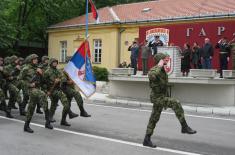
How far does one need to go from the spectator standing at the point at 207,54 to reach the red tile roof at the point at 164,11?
6800 millimetres

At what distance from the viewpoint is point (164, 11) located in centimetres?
3017

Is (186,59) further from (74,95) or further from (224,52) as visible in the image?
(74,95)

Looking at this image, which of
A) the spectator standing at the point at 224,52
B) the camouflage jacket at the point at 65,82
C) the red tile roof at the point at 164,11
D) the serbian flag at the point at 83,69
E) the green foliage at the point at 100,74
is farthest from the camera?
the green foliage at the point at 100,74

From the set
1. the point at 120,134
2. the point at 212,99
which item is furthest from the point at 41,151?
the point at 212,99

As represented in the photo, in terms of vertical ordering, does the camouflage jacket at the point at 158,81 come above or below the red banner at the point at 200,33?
below

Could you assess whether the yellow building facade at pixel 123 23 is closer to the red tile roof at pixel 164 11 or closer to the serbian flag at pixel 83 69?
the red tile roof at pixel 164 11

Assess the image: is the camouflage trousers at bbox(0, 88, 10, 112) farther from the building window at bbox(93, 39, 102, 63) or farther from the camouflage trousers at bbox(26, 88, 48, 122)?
the building window at bbox(93, 39, 102, 63)

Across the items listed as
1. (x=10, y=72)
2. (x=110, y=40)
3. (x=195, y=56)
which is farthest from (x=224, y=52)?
(x=110, y=40)

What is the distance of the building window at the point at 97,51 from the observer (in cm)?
3316

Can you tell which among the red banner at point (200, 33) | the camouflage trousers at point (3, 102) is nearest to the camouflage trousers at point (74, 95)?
the camouflage trousers at point (3, 102)

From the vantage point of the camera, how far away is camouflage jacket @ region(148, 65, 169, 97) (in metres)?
8.85

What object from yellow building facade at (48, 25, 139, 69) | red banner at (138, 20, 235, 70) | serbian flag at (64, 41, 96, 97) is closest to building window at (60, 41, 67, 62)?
yellow building facade at (48, 25, 139, 69)

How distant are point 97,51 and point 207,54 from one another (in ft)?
51.5

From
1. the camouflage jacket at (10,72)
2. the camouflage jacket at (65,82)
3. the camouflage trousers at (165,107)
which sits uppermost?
the camouflage jacket at (10,72)
